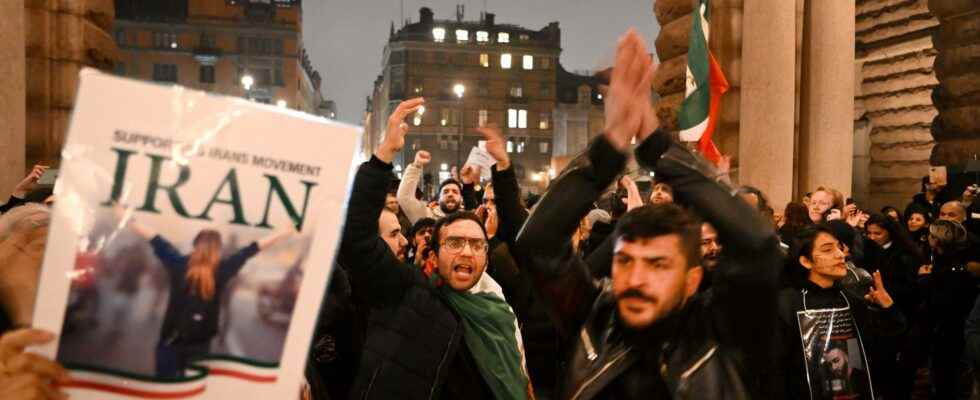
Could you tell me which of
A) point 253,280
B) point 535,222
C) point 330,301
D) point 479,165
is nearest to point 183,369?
point 253,280

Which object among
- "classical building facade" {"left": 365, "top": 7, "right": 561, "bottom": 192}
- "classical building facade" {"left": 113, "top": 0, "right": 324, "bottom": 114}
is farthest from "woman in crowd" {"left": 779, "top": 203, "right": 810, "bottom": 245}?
"classical building facade" {"left": 365, "top": 7, "right": 561, "bottom": 192}

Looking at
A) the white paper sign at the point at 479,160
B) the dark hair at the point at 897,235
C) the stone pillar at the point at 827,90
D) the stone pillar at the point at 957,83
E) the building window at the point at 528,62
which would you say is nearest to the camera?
the dark hair at the point at 897,235

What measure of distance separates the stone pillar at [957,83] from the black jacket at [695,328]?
11690mm

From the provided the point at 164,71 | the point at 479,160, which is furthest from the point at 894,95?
the point at 164,71

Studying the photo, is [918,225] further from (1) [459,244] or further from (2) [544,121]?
(2) [544,121]

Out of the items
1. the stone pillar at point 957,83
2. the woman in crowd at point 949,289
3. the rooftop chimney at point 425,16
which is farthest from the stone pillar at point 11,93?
the rooftop chimney at point 425,16

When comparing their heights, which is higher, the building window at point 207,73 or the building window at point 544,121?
the building window at point 207,73

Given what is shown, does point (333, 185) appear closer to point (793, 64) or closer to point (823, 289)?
point (823, 289)

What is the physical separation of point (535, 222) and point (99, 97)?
1.38 metres

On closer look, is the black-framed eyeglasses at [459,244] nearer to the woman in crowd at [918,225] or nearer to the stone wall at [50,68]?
the woman in crowd at [918,225]

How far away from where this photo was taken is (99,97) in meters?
1.73

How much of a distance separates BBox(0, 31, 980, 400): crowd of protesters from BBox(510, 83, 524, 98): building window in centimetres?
9878

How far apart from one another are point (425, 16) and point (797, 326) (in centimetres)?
10200

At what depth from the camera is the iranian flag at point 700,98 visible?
9.41 metres
